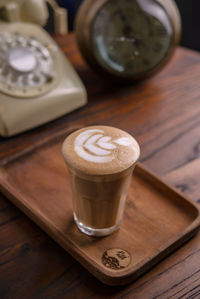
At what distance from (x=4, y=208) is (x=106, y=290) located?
21 cm

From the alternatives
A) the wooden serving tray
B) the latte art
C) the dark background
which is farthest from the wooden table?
the dark background

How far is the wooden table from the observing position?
47cm

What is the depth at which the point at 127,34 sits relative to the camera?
31.4 inches

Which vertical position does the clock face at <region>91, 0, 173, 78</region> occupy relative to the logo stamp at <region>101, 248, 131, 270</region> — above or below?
above

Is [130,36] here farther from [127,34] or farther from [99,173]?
[99,173]

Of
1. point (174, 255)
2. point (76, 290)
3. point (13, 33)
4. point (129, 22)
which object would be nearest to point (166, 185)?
point (174, 255)

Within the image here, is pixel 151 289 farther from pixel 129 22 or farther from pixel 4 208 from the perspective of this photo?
pixel 129 22

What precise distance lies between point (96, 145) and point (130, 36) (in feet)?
1.35

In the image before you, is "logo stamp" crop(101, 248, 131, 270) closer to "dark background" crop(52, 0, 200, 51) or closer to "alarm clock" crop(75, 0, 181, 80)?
"alarm clock" crop(75, 0, 181, 80)

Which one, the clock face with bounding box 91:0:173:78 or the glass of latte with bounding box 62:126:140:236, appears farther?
the clock face with bounding box 91:0:173:78

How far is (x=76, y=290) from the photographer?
47cm

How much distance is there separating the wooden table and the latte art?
0.15 m

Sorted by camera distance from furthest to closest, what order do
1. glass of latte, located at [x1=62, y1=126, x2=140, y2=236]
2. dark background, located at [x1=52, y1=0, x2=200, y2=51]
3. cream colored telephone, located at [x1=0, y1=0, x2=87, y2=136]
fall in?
1. dark background, located at [x1=52, y1=0, x2=200, y2=51]
2. cream colored telephone, located at [x1=0, y1=0, x2=87, y2=136]
3. glass of latte, located at [x1=62, y1=126, x2=140, y2=236]

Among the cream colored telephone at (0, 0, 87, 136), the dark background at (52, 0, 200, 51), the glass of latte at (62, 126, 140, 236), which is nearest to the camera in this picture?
the glass of latte at (62, 126, 140, 236)
